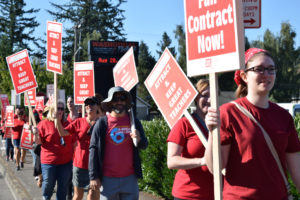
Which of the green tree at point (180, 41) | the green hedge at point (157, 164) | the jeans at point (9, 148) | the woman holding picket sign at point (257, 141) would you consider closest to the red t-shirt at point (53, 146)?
the green hedge at point (157, 164)

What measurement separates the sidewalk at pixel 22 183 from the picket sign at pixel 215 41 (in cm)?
550

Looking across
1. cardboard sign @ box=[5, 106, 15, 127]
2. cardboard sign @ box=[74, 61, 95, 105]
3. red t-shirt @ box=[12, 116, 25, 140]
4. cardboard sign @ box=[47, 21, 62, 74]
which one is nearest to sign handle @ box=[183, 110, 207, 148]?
cardboard sign @ box=[47, 21, 62, 74]

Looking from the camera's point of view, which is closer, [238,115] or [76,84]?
[238,115]

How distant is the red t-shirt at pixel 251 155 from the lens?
2.53 m

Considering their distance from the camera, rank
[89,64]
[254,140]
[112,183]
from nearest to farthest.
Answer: [254,140] → [112,183] → [89,64]

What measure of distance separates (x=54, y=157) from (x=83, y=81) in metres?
2.61

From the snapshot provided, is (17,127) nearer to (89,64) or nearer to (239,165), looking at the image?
(89,64)

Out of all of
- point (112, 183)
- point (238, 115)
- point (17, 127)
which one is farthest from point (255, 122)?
point (17, 127)

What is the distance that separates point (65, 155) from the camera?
641cm

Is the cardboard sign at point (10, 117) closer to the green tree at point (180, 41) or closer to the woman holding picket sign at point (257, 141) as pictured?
the woman holding picket sign at point (257, 141)

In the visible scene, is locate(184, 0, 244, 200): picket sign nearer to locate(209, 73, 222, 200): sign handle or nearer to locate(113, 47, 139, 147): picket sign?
locate(209, 73, 222, 200): sign handle

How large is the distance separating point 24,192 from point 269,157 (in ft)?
23.6

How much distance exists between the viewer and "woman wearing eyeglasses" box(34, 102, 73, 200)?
630 cm

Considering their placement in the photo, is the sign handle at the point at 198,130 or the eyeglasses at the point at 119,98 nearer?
the sign handle at the point at 198,130
